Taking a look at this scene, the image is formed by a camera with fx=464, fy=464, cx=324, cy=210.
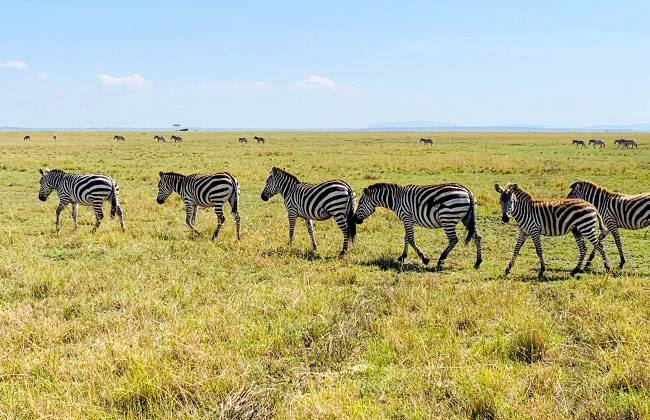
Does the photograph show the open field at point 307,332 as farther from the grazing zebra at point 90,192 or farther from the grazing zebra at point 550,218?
the grazing zebra at point 90,192

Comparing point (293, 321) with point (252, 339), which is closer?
point (252, 339)

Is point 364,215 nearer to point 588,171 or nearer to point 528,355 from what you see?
point 528,355

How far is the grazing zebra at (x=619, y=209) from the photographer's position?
9.58m

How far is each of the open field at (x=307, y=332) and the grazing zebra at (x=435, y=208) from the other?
2.03 feet

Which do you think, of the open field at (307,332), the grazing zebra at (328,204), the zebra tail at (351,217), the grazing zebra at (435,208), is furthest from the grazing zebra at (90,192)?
the grazing zebra at (435,208)

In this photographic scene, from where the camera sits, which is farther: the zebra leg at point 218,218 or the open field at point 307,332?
the zebra leg at point 218,218

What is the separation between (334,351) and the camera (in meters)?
5.20

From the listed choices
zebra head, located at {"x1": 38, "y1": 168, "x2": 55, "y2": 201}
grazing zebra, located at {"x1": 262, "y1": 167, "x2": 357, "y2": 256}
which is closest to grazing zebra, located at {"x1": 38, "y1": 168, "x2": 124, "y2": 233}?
zebra head, located at {"x1": 38, "y1": 168, "x2": 55, "y2": 201}

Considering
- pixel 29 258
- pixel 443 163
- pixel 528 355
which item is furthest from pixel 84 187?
pixel 443 163

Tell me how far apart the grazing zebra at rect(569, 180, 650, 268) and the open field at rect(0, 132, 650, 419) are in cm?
72

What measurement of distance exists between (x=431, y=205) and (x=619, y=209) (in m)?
4.05

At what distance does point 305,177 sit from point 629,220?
17305 millimetres

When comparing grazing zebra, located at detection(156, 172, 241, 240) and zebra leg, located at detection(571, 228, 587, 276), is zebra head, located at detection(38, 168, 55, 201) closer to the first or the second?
grazing zebra, located at detection(156, 172, 241, 240)

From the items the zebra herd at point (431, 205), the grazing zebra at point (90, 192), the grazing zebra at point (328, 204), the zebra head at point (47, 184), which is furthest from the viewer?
the zebra head at point (47, 184)
